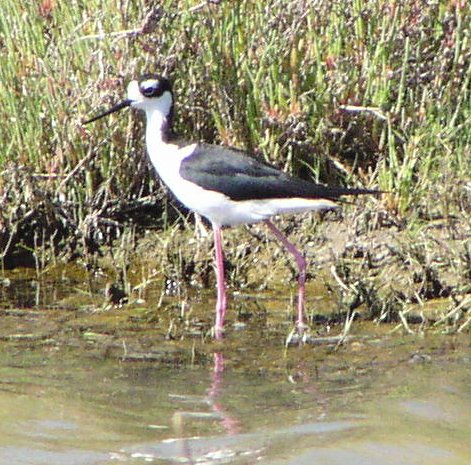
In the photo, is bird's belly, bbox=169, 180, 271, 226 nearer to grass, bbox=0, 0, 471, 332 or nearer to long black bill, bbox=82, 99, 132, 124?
long black bill, bbox=82, 99, 132, 124

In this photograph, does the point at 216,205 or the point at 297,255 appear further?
the point at 297,255

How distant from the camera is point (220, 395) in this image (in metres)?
4.57

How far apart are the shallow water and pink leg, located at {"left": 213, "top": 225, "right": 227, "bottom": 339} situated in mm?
61

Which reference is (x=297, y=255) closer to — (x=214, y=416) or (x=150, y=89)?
(x=150, y=89)

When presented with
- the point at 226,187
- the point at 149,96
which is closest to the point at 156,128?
the point at 149,96

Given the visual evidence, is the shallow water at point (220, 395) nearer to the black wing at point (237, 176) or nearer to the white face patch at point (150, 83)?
the black wing at point (237, 176)

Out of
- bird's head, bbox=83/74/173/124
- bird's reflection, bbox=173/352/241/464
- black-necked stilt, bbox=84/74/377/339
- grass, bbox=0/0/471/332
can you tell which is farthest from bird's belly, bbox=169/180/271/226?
bird's reflection, bbox=173/352/241/464

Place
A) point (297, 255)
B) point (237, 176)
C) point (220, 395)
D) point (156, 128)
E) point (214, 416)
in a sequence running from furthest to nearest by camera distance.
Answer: point (156, 128)
point (297, 255)
point (237, 176)
point (220, 395)
point (214, 416)

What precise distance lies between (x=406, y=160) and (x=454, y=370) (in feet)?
4.86

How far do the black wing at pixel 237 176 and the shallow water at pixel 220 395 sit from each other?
553mm

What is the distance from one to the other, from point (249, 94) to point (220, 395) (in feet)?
6.59

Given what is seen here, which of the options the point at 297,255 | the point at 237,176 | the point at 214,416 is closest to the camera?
the point at 214,416

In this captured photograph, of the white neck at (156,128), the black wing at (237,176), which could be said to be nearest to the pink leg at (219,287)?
the black wing at (237,176)

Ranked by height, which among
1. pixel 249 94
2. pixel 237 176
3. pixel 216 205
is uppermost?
pixel 249 94
